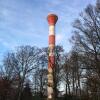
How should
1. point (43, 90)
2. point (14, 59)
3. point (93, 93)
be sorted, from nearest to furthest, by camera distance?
point (93, 93) < point (14, 59) < point (43, 90)

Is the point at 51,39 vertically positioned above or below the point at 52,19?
below

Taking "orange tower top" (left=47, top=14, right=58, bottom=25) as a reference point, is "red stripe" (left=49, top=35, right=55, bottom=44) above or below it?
below

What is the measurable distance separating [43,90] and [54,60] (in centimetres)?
1415

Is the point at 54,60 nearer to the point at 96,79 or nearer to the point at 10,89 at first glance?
the point at 10,89

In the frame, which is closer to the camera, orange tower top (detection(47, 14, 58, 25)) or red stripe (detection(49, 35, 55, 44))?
red stripe (detection(49, 35, 55, 44))

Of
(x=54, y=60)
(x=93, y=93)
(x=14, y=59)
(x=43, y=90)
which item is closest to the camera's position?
(x=93, y=93)

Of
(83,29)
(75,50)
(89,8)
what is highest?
(89,8)

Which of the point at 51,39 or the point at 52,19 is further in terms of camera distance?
the point at 52,19

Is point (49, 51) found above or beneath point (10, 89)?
above

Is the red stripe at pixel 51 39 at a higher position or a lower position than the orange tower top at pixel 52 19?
lower

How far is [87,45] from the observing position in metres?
33.5

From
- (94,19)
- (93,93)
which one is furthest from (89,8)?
(93,93)

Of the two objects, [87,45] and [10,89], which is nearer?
[87,45]

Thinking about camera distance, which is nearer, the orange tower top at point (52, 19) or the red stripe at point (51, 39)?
the red stripe at point (51, 39)
